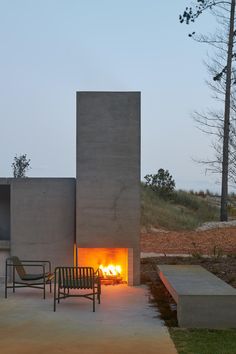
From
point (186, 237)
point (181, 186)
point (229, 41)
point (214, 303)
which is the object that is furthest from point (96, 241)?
point (181, 186)

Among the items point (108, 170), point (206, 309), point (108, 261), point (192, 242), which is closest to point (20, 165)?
point (192, 242)

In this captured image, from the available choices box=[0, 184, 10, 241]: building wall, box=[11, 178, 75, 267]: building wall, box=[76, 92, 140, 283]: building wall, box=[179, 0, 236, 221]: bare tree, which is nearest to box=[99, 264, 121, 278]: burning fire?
box=[76, 92, 140, 283]: building wall

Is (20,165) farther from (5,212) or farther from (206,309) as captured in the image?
(206,309)

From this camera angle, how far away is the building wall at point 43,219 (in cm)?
1108

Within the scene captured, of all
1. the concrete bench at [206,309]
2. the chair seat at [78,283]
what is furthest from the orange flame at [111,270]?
the concrete bench at [206,309]

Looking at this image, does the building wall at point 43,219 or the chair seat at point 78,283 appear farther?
the building wall at point 43,219

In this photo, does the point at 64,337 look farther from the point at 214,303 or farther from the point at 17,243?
the point at 17,243

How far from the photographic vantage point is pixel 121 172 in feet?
35.4

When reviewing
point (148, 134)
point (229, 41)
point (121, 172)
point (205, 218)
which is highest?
point (229, 41)

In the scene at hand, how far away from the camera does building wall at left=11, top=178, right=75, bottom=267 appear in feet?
36.3

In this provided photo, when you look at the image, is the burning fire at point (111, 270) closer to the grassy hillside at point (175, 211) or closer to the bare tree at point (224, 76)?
the bare tree at point (224, 76)

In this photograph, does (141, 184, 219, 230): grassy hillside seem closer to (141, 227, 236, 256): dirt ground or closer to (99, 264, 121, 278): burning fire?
(141, 227, 236, 256): dirt ground

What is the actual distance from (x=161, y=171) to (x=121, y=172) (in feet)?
73.9

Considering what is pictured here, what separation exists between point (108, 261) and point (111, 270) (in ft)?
1.04
